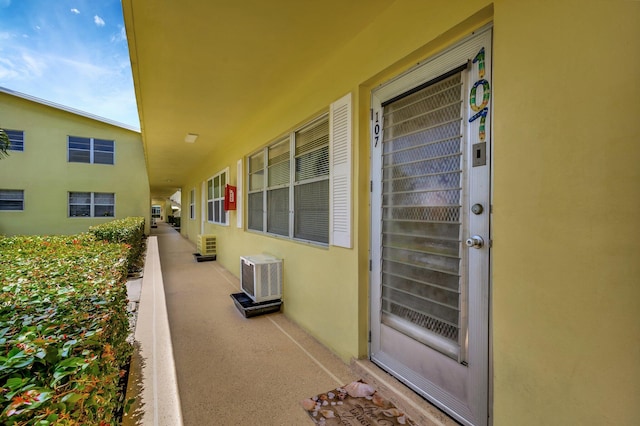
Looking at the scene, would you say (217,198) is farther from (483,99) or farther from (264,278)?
(483,99)

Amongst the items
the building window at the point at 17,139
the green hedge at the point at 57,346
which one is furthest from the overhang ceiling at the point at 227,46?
the building window at the point at 17,139

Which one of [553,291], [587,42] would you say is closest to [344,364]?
[553,291]

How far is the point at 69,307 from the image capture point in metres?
1.28

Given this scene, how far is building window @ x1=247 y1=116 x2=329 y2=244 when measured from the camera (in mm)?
2881

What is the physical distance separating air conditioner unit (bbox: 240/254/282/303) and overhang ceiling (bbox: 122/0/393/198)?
2.05m

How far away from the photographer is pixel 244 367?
232 cm

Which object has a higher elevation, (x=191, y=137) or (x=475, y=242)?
(x=191, y=137)

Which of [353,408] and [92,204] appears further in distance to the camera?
[92,204]

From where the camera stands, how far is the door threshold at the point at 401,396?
1636 mm

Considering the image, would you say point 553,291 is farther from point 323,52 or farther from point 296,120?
point 296,120

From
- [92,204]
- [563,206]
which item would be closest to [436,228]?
[563,206]

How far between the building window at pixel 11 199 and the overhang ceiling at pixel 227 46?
377 inches

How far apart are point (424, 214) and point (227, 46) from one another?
212cm

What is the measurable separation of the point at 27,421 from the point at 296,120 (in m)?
3.02
